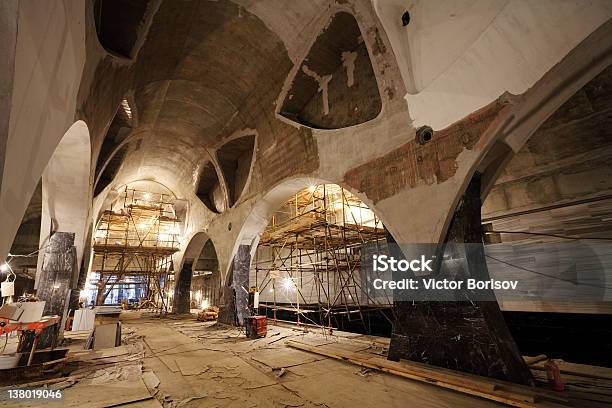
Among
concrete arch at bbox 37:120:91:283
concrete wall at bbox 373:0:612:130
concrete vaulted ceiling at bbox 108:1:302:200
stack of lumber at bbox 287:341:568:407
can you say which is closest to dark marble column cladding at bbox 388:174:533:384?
stack of lumber at bbox 287:341:568:407

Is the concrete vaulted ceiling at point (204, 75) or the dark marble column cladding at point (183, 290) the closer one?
the concrete vaulted ceiling at point (204, 75)

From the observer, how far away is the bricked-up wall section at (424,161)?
13.8 feet

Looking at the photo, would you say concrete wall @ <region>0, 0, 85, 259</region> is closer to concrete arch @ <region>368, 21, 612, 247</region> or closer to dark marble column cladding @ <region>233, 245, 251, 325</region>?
concrete arch @ <region>368, 21, 612, 247</region>

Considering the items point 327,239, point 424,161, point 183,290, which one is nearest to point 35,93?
point 424,161

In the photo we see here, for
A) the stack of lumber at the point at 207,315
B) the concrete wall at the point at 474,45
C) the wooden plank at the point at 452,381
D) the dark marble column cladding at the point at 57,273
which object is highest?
the concrete wall at the point at 474,45

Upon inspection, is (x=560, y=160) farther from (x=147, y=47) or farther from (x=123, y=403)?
(x=147, y=47)

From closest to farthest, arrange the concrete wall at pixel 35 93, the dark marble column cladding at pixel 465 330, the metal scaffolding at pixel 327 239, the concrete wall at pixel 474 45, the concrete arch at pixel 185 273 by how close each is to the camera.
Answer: the concrete wall at pixel 35 93
the concrete wall at pixel 474 45
the dark marble column cladding at pixel 465 330
the metal scaffolding at pixel 327 239
the concrete arch at pixel 185 273

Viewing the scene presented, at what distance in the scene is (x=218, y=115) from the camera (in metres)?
10.9

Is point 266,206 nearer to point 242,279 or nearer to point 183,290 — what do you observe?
point 242,279

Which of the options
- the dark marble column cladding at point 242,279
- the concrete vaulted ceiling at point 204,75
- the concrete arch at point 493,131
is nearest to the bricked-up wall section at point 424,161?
the concrete arch at point 493,131

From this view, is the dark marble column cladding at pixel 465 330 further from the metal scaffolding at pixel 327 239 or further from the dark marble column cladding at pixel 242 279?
the dark marble column cladding at pixel 242 279

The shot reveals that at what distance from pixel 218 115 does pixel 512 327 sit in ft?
38.4

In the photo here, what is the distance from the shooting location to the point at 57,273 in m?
7.43

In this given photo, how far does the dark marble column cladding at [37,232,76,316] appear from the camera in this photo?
7252mm
